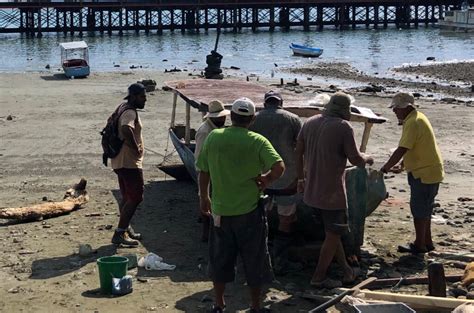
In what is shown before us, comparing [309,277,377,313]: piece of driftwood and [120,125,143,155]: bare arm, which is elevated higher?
[120,125,143,155]: bare arm

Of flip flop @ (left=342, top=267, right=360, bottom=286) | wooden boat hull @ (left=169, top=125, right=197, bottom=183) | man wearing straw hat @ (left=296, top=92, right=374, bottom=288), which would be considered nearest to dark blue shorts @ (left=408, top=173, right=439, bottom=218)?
flip flop @ (left=342, top=267, right=360, bottom=286)

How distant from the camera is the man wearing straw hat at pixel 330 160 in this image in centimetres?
727

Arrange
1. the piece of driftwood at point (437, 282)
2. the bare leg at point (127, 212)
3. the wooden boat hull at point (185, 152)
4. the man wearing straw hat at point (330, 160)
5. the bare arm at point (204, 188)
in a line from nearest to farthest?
the bare arm at point (204, 188) < the piece of driftwood at point (437, 282) < the man wearing straw hat at point (330, 160) < the bare leg at point (127, 212) < the wooden boat hull at point (185, 152)

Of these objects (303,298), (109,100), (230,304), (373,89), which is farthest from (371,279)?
(373,89)

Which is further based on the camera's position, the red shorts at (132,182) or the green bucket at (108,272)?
the red shorts at (132,182)

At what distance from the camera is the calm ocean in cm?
5016

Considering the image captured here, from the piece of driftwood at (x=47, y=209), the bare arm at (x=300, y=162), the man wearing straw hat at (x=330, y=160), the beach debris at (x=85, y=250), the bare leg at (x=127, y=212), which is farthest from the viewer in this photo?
the piece of driftwood at (x=47, y=209)

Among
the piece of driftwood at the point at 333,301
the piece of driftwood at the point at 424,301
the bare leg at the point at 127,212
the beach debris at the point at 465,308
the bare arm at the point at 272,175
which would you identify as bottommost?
the piece of driftwood at the point at 333,301

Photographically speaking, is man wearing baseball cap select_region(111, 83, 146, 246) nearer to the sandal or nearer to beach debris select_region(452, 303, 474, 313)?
the sandal

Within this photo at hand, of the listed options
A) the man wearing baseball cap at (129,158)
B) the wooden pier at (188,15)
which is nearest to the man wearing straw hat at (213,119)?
the man wearing baseball cap at (129,158)

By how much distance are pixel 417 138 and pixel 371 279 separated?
5.23 feet

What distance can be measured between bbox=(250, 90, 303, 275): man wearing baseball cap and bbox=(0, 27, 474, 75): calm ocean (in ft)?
115

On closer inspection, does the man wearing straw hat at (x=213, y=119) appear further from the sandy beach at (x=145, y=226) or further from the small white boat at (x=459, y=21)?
the small white boat at (x=459, y=21)

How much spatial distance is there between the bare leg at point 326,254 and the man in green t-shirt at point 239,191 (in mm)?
881
